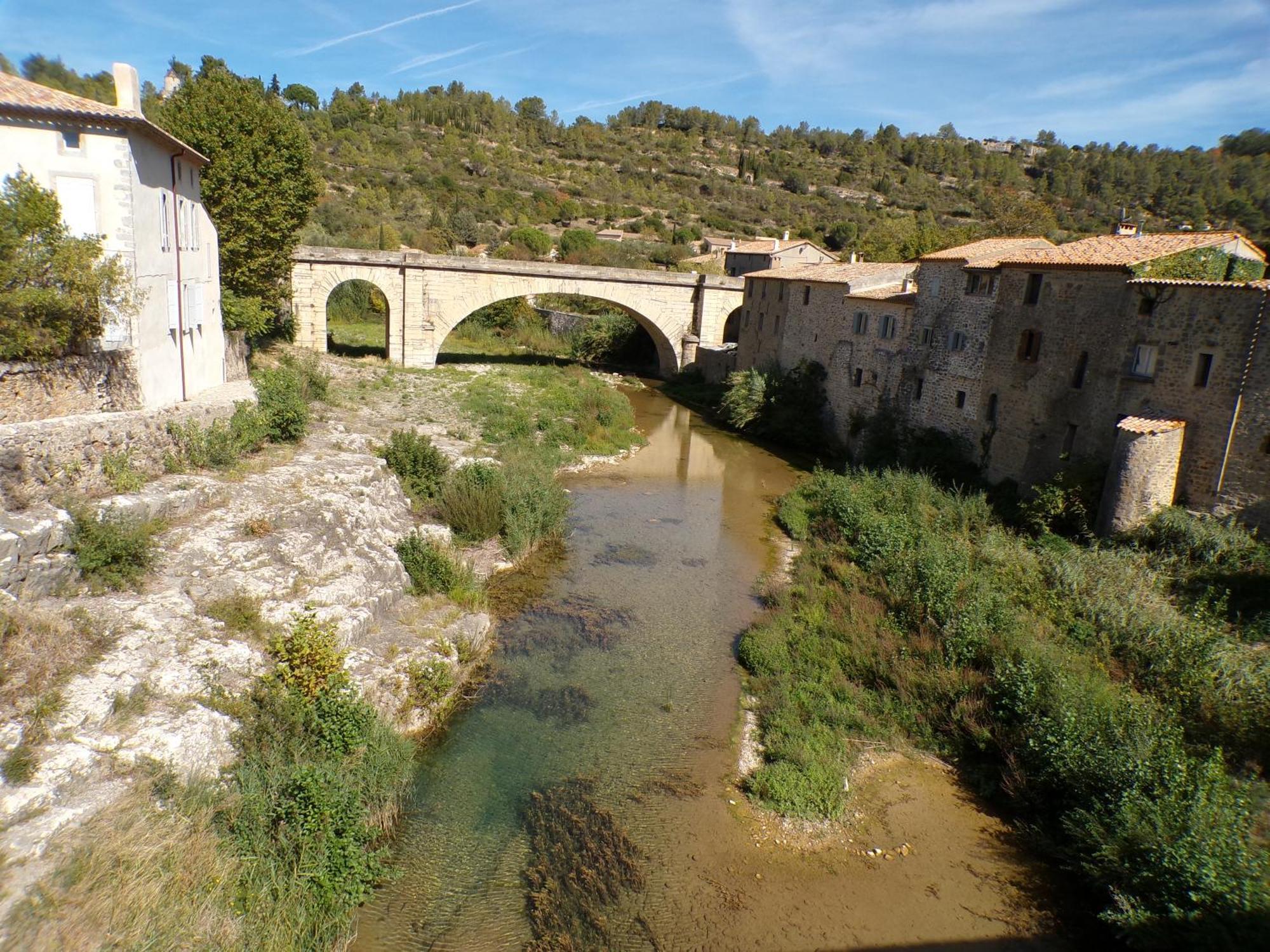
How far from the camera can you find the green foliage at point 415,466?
705 inches

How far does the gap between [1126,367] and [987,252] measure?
6.89 meters

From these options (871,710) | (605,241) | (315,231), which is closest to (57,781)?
(871,710)

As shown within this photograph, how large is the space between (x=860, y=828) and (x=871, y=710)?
2.59 m

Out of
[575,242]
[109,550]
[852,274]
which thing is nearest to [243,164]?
[109,550]

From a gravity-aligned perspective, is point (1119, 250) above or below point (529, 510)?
above

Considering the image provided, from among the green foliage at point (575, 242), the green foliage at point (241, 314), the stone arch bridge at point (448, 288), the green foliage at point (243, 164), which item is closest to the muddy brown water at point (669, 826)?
the green foliage at point (241, 314)

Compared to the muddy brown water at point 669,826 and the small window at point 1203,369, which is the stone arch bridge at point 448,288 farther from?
the small window at point 1203,369

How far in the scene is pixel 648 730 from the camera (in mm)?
11555

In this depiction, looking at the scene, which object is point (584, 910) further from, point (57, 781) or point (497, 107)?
point (497, 107)

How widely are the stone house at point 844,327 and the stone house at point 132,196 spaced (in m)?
19.9

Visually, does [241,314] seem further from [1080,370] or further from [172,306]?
[1080,370]

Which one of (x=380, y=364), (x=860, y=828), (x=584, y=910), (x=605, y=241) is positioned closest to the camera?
(x=584, y=910)

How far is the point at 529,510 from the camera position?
1797 centimetres

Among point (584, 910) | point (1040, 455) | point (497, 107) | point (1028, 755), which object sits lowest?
point (584, 910)
